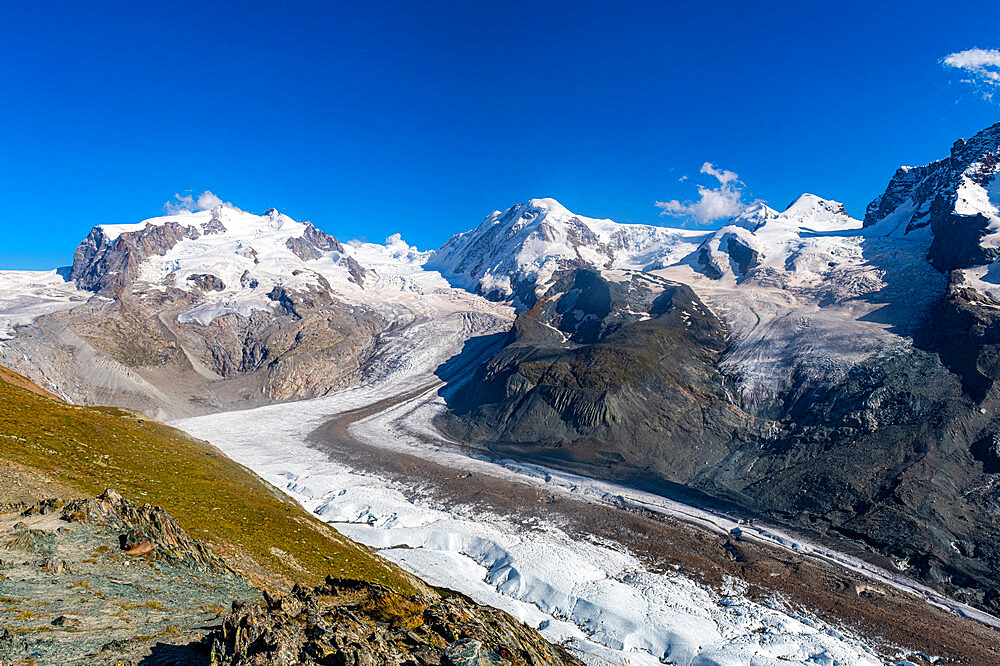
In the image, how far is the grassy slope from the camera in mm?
21266

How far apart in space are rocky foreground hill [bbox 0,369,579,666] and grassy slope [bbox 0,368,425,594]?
0.13m

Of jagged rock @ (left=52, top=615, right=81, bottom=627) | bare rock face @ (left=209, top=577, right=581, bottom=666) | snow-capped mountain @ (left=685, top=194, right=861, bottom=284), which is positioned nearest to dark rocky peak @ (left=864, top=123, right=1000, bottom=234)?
snow-capped mountain @ (left=685, top=194, right=861, bottom=284)

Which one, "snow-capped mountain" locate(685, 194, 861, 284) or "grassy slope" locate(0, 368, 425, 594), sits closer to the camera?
"grassy slope" locate(0, 368, 425, 594)

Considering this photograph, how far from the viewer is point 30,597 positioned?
447 inches

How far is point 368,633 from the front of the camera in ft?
42.5

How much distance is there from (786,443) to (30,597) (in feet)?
277

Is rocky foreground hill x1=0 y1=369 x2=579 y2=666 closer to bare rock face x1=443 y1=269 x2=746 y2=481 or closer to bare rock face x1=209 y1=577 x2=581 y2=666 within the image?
bare rock face x1=209 y1=577 x2=581 y2=666

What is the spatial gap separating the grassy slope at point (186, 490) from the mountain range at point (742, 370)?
168ft

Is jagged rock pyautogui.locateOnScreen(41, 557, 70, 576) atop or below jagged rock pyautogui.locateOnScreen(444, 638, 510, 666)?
atop

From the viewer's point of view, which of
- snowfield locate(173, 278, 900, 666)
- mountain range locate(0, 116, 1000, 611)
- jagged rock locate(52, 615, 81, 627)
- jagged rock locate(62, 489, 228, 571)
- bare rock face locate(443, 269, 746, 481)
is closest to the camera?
jagged rock locate(52, 615, 81, 627)

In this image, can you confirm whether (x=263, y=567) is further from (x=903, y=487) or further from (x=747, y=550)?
(x=903, y=487)

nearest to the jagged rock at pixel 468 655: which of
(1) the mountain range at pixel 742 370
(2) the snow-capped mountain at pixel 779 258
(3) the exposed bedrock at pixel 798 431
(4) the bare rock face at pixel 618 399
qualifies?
(3) the exposed bedrock at pixel 798 431

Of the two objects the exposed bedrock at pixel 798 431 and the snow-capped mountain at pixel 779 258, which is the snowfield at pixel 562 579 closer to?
the exposed bedrock at pixel 798 431

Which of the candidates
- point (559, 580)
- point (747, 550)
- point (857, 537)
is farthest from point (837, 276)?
point (559, 580)
